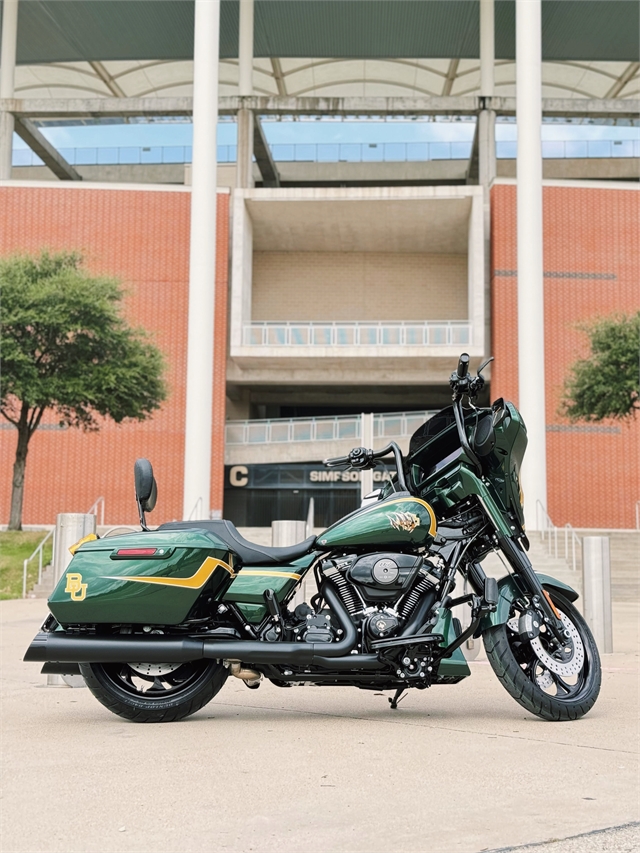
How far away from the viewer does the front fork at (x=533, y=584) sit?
459 cm

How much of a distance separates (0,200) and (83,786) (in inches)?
1236

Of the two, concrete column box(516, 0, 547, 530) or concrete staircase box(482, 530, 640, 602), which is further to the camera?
concrete column box(516, 0, 547, 530)

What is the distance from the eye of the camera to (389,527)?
4367 mm

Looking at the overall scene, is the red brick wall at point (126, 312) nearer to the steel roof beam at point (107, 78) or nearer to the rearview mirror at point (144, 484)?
the steel roof beam at point (107, 78)

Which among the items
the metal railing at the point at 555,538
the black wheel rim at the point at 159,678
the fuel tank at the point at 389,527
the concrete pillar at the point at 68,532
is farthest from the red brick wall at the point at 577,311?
the black wheel rim at the point at 159,678

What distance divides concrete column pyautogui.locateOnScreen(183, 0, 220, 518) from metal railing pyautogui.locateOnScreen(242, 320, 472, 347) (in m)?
4.10

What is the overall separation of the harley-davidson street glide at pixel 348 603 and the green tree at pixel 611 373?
65.9ft

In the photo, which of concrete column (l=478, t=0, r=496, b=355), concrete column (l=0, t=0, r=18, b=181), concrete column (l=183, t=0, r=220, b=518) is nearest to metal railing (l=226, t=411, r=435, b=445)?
concrete column (l=183, t=0, r=220, b=518)

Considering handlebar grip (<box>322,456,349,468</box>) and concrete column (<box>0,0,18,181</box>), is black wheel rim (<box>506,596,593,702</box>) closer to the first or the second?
handlebar grip (<box>322,456,349,468</box>)

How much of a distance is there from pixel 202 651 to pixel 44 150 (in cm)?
3404

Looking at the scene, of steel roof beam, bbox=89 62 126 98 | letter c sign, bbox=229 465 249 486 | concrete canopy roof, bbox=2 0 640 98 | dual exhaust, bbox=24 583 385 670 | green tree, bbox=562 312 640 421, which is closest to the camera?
dual exhaust, bbox=24 583 385 670

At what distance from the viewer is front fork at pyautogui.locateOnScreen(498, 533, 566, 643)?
15.1 ft

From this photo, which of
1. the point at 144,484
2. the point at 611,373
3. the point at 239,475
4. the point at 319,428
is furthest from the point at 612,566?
the point at 144,484

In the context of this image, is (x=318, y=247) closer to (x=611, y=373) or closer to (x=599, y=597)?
(x=611, y=373)
